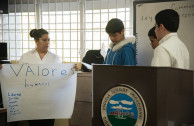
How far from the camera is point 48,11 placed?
4.96m

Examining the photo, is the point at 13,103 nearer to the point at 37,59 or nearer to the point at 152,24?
the point at 37,59

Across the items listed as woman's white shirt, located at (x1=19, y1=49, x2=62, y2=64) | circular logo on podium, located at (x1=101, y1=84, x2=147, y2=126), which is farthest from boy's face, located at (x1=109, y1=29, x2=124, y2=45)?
circular logo on podium, located at (x1=101, y1=84, x2=147, y2=126)

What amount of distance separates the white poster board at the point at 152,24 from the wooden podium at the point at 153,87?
2124mm

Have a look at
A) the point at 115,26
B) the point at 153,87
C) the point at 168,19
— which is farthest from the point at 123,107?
the point at 115,26

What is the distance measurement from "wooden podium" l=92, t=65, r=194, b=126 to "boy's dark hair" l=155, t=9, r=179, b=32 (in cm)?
47

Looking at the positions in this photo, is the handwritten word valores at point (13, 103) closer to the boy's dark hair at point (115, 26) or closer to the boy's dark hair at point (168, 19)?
the boy's dark hair at point (115, 26)

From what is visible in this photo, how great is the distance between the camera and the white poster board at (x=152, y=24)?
298 centimetres

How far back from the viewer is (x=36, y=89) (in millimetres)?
2334

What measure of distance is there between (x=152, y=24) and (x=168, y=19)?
1760 mm

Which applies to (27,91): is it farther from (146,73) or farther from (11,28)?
(11,28)

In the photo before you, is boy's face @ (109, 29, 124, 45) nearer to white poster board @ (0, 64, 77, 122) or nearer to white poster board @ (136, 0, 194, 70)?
white poster board @ (0, 64, 77, 122)

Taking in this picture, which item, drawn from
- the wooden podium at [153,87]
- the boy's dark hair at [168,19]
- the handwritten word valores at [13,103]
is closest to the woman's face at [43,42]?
the handwritten word valores at [13,103]

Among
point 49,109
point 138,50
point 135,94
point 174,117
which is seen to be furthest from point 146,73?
point 138,50

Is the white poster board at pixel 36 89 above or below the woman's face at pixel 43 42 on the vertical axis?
below
